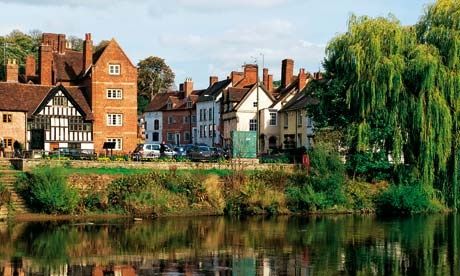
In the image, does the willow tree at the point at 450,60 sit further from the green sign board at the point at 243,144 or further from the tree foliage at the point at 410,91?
the green sign board at the point at 243,144

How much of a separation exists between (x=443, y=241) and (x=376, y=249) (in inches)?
170

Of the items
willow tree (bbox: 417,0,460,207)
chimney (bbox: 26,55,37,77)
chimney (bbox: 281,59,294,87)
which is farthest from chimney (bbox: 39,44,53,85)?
willow tree (bbox: 417,0,460,207)

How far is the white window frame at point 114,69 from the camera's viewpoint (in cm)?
6106

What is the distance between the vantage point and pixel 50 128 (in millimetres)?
58625

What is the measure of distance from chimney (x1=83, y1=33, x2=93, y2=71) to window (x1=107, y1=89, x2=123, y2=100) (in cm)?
363

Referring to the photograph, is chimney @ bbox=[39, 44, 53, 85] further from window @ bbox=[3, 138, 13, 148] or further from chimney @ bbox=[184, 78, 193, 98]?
chimney @ bbox=[184, 78, 193, 98]

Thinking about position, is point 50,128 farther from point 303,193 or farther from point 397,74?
point 397,74

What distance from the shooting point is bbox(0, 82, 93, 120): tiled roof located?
57.4 metres

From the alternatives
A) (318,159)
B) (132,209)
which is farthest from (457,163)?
(132,209)

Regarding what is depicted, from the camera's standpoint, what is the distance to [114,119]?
202ft

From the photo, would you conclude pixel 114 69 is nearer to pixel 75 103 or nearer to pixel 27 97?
pixel 75 103

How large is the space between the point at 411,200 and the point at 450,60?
8.76m

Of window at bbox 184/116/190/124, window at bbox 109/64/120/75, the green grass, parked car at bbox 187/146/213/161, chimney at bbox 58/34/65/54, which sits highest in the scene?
chimney at bbox 58/34/65/54

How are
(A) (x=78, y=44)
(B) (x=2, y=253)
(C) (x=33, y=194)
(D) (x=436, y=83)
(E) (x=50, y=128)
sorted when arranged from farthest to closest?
(A) (x=78, y=44)
(E) (x=50, y=128)
(D) (x=436, y=83)
(C) (x=33, y=194)
(B) (x=2, y=253)
